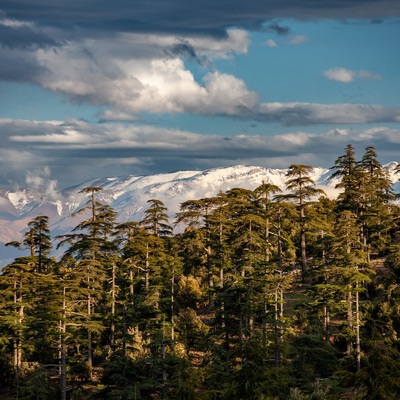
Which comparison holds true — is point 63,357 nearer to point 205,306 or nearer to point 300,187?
point 205,306

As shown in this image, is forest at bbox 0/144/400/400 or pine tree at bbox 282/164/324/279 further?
pine tree at bbox 282/164/324/279

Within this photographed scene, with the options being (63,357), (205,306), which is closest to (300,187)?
(205,306)

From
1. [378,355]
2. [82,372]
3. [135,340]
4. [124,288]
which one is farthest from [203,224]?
[378,355]

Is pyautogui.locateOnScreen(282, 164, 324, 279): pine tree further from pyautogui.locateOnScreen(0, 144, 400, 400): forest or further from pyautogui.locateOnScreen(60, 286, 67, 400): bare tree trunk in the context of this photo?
pyautogui.locateOnScreen(60, 286, 67, 400): bare tree trunk

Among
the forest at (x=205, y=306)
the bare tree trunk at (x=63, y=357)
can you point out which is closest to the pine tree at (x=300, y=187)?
the forest at (x=205, y=306)

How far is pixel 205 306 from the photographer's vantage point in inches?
2714

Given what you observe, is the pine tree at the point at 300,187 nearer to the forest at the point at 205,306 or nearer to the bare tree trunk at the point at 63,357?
the forest at the point at 205,306

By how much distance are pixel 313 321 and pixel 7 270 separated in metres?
29.3

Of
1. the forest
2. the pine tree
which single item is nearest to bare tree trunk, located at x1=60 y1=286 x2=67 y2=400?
the forest

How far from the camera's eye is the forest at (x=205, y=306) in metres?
45.1

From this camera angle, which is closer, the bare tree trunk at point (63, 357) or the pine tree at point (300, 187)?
the bare tree trunk at point (63, 357)

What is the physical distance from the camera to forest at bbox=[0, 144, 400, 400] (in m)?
45.1

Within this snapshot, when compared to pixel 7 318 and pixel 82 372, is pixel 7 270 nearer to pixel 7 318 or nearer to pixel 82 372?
pixel 7 318

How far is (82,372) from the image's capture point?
176 feet
